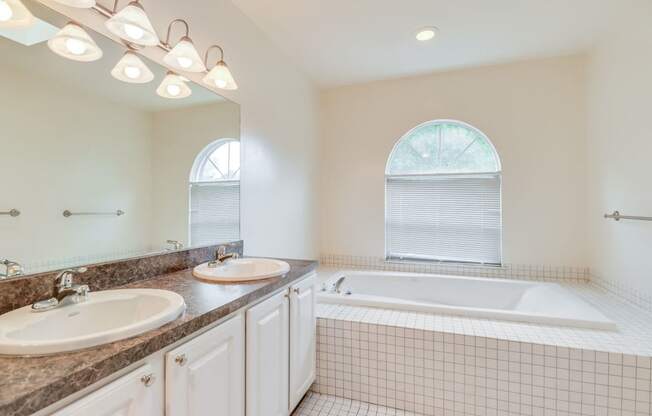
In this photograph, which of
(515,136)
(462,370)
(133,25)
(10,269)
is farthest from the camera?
(515,136)

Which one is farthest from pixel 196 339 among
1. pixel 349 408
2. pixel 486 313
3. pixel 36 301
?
Result: pixel 486 313

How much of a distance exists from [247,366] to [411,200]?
249 cm

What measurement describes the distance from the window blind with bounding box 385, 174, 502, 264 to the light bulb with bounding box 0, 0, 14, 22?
2.89 m

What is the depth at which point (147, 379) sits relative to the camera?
0.80 meters

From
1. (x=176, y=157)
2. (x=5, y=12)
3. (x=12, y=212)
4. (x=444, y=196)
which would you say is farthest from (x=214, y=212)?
Answer: (x=444, y=196)

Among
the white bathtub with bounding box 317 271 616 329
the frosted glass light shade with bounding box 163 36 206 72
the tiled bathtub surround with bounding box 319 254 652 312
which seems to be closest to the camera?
the frosted glass light shade with bounding box 163 36 206 72

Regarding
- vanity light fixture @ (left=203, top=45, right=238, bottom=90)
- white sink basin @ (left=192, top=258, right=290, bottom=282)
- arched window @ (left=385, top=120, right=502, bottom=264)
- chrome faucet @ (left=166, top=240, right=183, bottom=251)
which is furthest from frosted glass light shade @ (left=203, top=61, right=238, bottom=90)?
arched window @ (left=385, top=120, right=502, bottom=264)

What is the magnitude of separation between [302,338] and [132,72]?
1567 millimetres

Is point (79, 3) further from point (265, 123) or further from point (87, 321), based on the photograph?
point (265, 123)

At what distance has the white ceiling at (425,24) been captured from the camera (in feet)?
6.66

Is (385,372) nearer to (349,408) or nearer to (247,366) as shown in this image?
(349,408)

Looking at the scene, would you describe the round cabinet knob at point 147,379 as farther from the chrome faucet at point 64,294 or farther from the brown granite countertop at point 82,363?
the chrome faucet at point 64,294

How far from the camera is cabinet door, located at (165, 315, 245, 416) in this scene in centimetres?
88

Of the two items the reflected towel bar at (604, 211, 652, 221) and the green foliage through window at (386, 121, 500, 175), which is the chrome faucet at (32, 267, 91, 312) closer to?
the green foliage through window at (386, 121, 500, 175)
